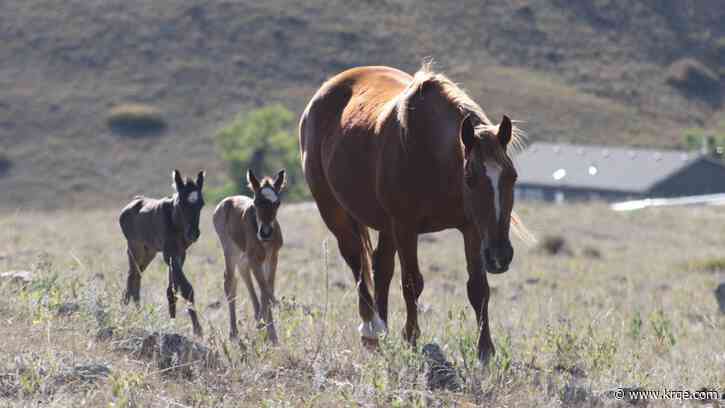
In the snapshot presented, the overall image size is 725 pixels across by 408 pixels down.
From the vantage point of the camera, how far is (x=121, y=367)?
6820 millimetres

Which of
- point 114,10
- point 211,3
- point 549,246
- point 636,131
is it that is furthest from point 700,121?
point 549,246

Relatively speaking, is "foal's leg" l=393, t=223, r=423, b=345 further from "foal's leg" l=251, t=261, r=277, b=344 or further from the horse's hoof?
"foal's leg" l=251, t=261, r=277, b=344

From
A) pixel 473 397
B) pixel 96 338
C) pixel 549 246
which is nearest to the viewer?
pixel 473 397

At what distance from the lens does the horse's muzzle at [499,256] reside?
21.4 feet

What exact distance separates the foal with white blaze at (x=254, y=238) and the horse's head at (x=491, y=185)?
9.72ft

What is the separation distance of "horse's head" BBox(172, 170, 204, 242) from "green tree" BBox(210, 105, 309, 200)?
5435cm

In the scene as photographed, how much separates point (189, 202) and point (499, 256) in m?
3.62

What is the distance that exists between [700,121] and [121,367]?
82.7 metres

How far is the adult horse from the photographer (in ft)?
21.8

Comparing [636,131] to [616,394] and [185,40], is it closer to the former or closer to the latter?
[185,40]

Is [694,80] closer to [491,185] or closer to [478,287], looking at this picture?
[478,287]

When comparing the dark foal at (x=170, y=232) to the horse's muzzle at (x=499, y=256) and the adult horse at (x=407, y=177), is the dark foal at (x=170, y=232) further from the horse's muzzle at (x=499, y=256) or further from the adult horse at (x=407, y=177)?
the horse's muzzle at (x=499, y=256)

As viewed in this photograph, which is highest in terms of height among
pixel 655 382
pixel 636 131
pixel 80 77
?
pixel 655 382

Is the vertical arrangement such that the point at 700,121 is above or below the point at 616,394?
below
